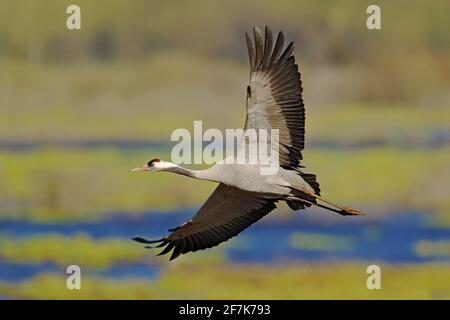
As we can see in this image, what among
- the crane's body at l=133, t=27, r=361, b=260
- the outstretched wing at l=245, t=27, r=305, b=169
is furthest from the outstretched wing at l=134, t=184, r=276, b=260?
the outstretched wing at l=245, t=27, r=305, b=169

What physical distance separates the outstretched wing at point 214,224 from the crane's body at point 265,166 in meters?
0.01

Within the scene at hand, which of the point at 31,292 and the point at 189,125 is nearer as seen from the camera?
the point at 31,292

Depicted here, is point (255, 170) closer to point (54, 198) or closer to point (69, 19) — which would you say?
point (69, 19)

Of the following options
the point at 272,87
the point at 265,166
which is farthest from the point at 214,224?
the point at 272,87

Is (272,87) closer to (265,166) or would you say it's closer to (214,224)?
(265,166)

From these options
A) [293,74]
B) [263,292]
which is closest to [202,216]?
[293,74]

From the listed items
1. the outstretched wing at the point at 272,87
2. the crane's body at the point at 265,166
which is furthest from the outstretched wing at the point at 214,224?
the outstretched wing at the point at 272,87

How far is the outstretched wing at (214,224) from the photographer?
53.9ft

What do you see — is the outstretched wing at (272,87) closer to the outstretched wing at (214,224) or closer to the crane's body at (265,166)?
the crane's body at (265,166)

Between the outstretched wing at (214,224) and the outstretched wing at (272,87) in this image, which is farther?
the outstretched wing at (214,224)

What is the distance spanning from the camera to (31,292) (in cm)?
2420

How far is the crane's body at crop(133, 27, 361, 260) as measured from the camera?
1555 cm

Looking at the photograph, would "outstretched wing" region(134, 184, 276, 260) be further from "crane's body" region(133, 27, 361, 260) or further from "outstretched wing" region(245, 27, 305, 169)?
"outstretched wing" region(245, 27, 305, 169)
